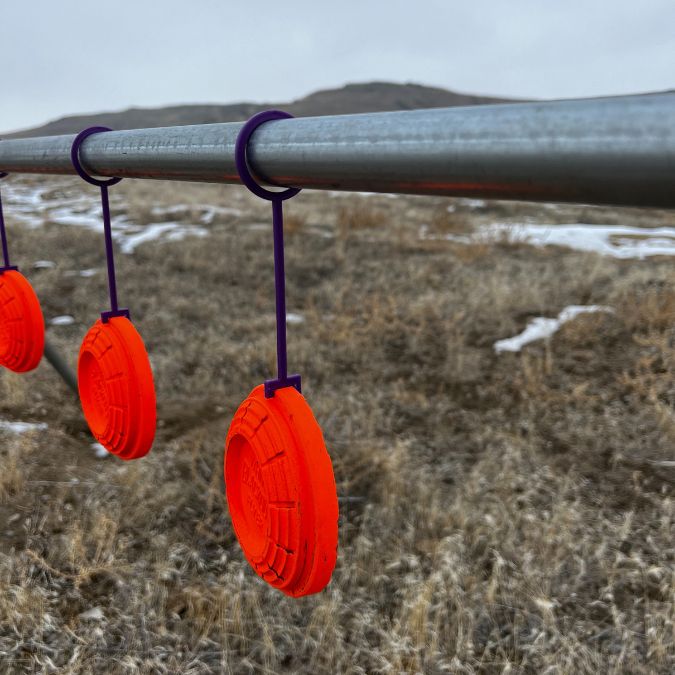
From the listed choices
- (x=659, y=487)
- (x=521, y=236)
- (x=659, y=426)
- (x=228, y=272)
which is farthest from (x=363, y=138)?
(x=521, y=236)

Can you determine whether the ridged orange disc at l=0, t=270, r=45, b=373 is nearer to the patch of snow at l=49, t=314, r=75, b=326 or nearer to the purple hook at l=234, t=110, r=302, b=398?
the purple hook at l=234, t=110, r=302, b=398

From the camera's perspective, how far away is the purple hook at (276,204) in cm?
93

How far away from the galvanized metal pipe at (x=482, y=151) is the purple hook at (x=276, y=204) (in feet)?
0.06

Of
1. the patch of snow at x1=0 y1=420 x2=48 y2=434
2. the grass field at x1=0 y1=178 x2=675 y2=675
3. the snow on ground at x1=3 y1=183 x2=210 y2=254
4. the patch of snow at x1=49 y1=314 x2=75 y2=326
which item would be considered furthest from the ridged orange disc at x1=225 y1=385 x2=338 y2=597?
the snow on ground at x1=3 y1=183 x2=210 y2=254

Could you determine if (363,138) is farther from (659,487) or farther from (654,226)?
(654,226)

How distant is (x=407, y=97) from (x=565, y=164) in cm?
5654

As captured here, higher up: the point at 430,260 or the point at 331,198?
the point at 331,198

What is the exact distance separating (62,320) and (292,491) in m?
6.60

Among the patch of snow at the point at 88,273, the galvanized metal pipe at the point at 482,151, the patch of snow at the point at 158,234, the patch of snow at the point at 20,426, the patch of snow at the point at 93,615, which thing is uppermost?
the galvanized metal pipe at the point at 482,151

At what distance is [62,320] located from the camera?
6.76 m

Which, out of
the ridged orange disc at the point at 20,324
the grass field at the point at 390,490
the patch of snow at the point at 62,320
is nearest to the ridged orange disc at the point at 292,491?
the ridged orange disc at the point at 20,324

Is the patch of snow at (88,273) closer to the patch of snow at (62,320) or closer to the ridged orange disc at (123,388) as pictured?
the patch of snow at (62,320)

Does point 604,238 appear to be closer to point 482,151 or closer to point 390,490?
point 390,490

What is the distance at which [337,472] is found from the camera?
12.5ft
